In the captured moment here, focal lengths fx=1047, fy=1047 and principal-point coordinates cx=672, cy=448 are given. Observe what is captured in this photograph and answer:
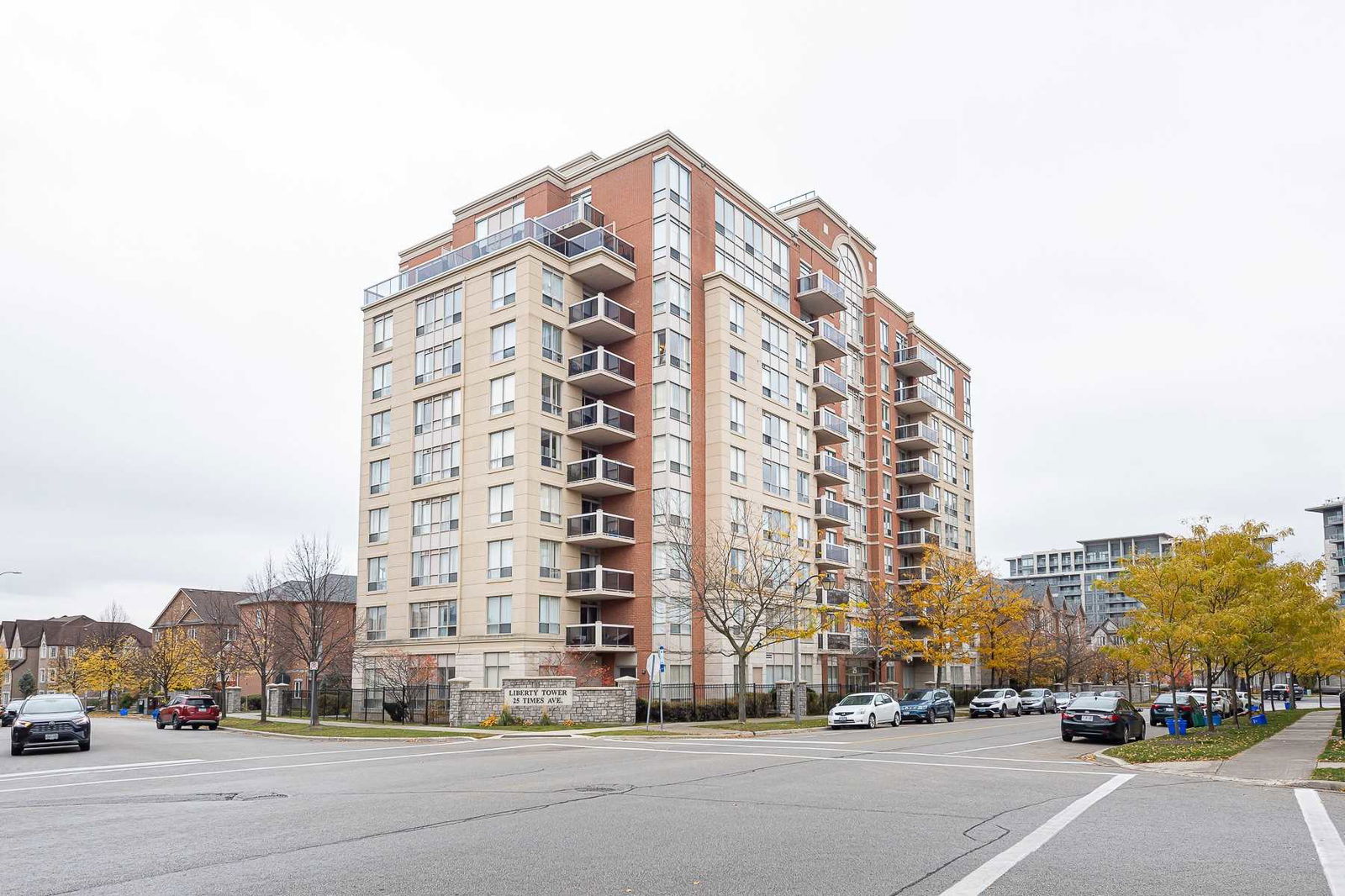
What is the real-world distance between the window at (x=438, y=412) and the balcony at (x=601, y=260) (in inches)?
329

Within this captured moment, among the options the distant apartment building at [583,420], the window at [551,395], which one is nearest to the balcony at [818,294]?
the distant apartment building at [583,420]

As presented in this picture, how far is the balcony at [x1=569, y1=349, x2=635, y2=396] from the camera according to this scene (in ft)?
160

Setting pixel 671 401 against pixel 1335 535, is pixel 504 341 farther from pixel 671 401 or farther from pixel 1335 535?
pixel 1335 535

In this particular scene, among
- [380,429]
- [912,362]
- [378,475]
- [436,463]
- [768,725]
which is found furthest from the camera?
[912,362]

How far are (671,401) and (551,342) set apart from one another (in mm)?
6269

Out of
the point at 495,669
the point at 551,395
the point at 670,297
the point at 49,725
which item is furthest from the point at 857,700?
the point at 49,725

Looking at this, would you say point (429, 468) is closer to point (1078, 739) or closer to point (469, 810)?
point (1078, 739)

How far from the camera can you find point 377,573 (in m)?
53.5

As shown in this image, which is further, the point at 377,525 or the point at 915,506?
the point at 915,506

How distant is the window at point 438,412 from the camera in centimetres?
5062

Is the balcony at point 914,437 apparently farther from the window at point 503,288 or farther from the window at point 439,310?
the window at point 439,310

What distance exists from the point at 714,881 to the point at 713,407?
42696mm

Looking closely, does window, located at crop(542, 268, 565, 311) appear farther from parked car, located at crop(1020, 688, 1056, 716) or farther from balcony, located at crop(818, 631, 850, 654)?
parked car, located at crop(1020, 688, 1056, 716)

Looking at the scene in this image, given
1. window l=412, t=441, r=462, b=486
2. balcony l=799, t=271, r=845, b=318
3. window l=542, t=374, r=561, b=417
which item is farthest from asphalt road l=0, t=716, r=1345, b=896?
balcony l=799, t=271, r=845, b=318
